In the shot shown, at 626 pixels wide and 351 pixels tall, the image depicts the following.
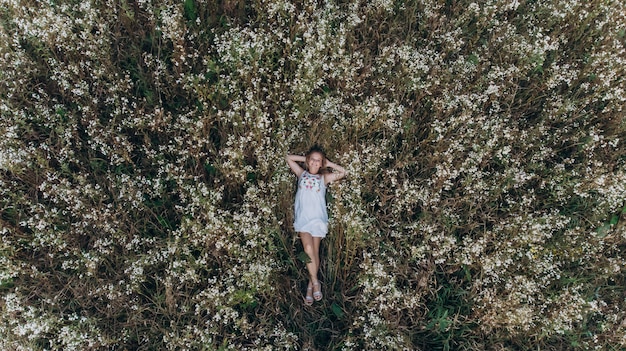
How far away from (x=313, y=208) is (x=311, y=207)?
28 mm

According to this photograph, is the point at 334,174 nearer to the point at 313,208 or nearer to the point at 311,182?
the point at 311,182

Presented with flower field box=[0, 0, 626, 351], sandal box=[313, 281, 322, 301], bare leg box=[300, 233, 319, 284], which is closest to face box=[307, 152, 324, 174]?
flower field box=[0, 0, 626, 351]

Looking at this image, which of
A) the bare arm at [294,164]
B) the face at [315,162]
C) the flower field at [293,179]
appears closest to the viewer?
the flower field at [293,179]

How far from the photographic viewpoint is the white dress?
492 centimetres

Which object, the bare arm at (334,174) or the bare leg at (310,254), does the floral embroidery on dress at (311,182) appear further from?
the bare leg at (310,254)

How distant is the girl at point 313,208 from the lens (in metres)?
4.93

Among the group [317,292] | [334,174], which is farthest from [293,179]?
[317,292]

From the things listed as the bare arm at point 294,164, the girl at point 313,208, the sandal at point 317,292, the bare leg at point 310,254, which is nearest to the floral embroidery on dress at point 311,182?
the girl at point 313,208

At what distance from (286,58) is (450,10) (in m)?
2.63

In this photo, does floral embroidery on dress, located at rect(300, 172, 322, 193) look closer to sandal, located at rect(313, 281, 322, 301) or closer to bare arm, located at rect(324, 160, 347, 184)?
bare arm, located at rect(324, 160, 347, 184)

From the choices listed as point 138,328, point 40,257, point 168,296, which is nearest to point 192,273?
point 168,296

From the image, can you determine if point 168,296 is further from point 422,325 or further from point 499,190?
point 499,190

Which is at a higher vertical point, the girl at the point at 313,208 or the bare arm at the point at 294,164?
the bare arm at the point at 294,164

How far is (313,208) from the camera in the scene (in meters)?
4.96
